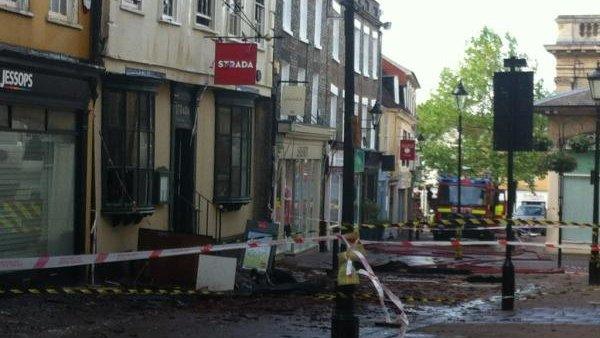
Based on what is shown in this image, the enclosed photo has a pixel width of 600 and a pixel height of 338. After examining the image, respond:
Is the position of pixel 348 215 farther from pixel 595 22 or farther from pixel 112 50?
pixel 595 22

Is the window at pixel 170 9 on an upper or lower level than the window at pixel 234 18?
lower

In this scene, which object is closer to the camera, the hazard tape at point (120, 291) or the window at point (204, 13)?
the hazard tape at point (120, 291)

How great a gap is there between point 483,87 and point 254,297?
5005 centimetres

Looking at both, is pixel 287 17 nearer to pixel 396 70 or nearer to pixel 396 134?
pixel 396 134

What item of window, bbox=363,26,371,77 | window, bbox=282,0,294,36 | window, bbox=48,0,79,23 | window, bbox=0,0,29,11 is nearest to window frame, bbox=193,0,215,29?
window, bbox=48,0,79,23

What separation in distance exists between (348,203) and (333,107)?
25.6 metres

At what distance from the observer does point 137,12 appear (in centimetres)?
2016

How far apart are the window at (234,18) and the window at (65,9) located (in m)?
6.11

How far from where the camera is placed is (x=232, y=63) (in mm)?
21891

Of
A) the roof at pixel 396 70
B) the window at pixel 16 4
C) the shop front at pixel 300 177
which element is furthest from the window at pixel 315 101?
the roof at pixel 396 70

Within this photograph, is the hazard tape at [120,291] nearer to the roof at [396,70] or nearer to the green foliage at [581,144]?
the green foliage at [581,144]

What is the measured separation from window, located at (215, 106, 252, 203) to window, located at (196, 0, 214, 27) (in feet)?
5.82

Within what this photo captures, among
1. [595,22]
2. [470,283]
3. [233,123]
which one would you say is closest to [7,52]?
[233,123]

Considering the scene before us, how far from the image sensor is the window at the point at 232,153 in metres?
24.3
